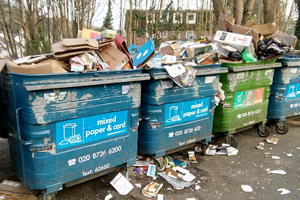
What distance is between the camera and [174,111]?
3271mm

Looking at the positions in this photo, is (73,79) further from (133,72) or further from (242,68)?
(242,68)

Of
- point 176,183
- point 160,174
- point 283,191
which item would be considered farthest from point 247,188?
point 160,174

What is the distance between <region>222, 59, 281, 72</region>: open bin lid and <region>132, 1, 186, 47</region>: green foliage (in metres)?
5.13

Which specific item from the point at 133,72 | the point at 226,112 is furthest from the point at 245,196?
the point at 133,72

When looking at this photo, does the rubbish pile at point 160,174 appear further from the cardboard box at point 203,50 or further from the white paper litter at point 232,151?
the cardboard box at point 203,50

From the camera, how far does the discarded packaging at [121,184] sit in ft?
9.58

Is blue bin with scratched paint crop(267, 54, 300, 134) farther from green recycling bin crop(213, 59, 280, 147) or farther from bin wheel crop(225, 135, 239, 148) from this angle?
bin wheel crop(225, 135, 239, 148)

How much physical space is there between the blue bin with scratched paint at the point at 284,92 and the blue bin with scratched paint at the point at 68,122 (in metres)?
3.08

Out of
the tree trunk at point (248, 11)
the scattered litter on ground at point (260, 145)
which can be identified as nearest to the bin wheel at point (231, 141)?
the scattered litter on ground at point (260, 145)

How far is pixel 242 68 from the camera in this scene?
12.8 feet

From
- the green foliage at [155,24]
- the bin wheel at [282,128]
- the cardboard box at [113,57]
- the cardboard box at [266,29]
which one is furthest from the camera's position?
the green foliage at [155,24]

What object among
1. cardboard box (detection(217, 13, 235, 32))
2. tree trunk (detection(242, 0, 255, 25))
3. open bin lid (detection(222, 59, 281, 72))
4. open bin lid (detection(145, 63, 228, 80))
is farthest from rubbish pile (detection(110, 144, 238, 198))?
tree trunk (detection(242, 0, 255, 25))

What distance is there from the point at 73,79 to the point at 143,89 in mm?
1024

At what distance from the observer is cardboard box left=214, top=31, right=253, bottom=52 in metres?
4.06
